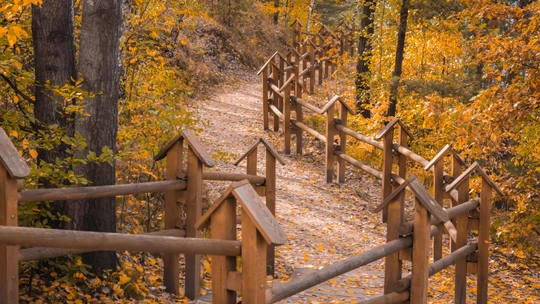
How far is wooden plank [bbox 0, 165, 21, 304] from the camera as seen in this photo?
13.8ft

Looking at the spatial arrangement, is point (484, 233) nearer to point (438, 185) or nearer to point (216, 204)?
point (438, 185)

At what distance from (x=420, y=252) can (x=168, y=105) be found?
16.3 ft

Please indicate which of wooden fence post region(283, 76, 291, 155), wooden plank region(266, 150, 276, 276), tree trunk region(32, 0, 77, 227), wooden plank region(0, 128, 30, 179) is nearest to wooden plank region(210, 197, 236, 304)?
wooden plank region(0, 128, 30, 179)

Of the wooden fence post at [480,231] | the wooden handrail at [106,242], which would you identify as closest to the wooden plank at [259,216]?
the wooden handrail at [106,242]

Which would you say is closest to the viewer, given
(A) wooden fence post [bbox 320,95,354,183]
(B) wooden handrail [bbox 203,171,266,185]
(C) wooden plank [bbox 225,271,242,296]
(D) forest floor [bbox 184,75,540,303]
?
(C) wooden plank [bbox 225,271,242,296]

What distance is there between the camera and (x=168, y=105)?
9.26m

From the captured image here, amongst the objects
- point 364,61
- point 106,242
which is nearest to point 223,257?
point 106,242

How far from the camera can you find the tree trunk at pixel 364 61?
51.5ft

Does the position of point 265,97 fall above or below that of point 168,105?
above

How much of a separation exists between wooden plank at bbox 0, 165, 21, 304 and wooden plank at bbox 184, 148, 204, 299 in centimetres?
210

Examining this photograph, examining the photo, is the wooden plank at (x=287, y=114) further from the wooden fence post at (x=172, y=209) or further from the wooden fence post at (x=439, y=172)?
the wooden fence post at (x=172, y=209)

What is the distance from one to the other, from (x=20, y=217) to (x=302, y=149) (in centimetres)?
933

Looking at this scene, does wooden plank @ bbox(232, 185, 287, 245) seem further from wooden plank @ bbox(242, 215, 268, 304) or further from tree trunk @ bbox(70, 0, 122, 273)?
tree trunk @ bbox(70, 0, 122, 273)

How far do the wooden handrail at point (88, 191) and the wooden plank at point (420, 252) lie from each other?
2.30 metres
